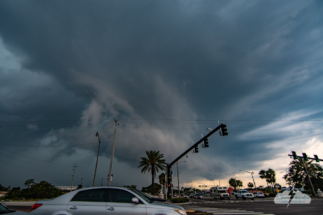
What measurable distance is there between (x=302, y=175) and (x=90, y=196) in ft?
325

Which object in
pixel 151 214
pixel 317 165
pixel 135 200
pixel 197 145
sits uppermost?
pixel 317 165

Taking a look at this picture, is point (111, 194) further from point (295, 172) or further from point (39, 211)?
point (295, 172)

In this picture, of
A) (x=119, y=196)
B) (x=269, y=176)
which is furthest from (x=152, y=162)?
(x=269, y=176)

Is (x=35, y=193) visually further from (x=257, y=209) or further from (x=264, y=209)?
(x=264, y=209)

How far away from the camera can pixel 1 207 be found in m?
4.72

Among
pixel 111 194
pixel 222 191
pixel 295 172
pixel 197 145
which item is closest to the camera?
pixel 111 194

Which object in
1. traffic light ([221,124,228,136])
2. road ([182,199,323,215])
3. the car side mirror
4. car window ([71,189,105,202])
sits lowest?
road ([182,199,323,215])

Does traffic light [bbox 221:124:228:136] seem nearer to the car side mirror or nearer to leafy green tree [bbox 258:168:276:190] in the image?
the car side mirror

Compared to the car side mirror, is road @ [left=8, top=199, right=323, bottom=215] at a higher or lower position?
lower

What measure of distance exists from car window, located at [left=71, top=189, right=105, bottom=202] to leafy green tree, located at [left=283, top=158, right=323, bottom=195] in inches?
3300

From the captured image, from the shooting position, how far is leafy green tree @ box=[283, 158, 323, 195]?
6975cm

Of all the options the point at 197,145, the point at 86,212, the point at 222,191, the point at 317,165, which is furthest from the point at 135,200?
the point at 317,165

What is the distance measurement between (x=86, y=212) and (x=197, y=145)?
16195mm

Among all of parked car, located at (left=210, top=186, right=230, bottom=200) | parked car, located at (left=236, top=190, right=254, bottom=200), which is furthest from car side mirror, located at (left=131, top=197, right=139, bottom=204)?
parked car, located at (left=210, top=186, right=230, bottom=200)
